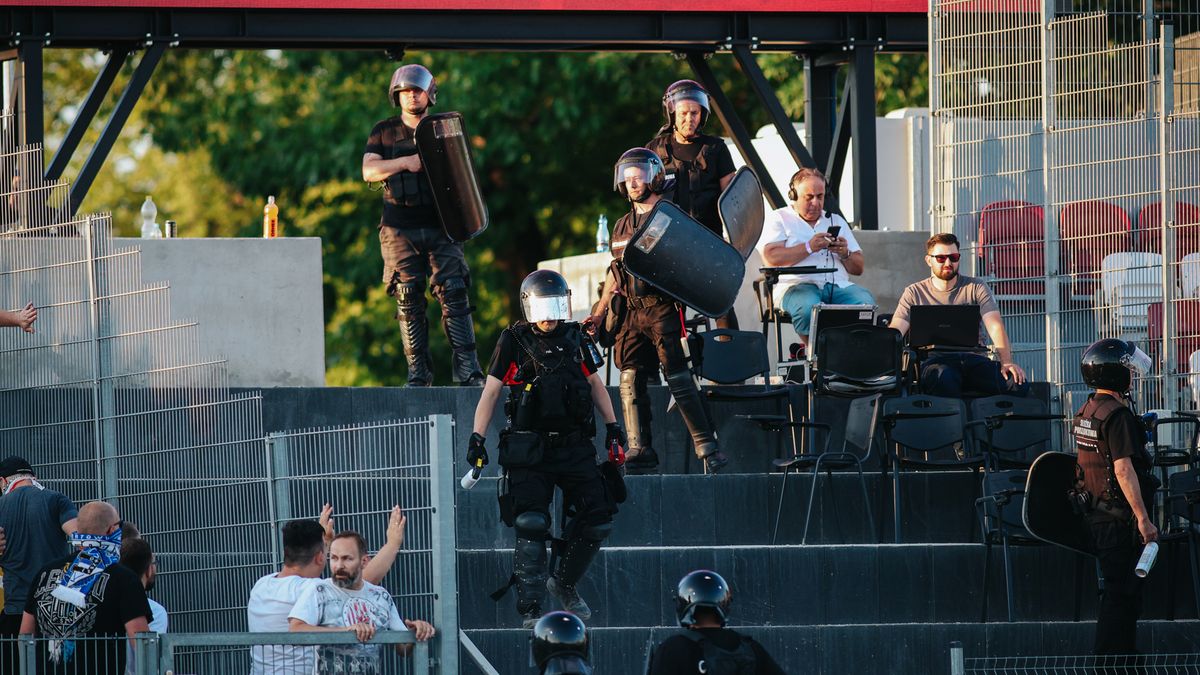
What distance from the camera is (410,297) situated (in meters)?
14.8

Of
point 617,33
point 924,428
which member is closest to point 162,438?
point 924,428

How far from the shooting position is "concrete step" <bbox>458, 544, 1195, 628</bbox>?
12070 millimetres

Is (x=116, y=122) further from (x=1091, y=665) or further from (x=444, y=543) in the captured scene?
(x=1091, y=665)

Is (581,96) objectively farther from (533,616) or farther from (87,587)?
(87,587)

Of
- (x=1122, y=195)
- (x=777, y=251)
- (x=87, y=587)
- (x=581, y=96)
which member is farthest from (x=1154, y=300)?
(x=581, y=96)

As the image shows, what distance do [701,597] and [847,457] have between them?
15.4 ft

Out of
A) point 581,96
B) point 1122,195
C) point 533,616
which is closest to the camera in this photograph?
point 533,616

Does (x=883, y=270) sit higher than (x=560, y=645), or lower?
higher

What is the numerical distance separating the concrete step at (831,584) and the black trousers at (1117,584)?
0.94 meters

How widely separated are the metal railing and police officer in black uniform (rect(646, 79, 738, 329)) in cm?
562

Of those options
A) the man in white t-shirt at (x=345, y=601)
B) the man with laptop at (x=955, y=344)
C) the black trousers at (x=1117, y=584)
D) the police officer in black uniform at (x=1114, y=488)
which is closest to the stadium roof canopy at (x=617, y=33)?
the man with laptop at (x=955, y=344)

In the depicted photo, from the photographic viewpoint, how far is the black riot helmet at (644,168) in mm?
13406

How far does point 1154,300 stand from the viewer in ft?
48.1

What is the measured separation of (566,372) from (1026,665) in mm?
2774
